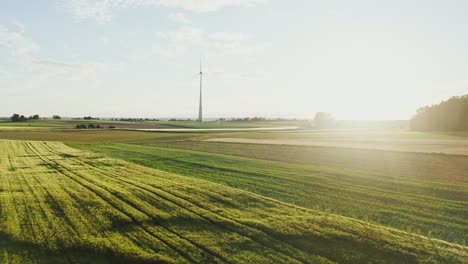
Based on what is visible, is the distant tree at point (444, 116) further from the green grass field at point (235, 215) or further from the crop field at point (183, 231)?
the crop field at point (183, 231)

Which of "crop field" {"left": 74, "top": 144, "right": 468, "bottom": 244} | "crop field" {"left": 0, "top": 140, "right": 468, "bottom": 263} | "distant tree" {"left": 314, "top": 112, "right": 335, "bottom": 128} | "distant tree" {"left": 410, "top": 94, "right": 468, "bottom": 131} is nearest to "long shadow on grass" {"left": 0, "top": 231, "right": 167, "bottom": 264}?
"crop field" {"left": 0, "top": 140, "right": 468, "bottom": 263}

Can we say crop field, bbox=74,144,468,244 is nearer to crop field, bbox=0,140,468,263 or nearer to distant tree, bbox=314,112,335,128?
crop field, bbox=0,140,468,263

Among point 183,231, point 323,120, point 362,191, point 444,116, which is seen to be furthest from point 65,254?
point 323,120

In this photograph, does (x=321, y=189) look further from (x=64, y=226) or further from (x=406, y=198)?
(x=64, y=226)

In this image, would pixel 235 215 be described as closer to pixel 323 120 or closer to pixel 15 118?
pixel 323 120

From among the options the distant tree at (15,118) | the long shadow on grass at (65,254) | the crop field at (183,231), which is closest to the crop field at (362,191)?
the crop field at (183,231)

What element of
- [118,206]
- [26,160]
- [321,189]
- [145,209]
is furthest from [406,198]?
[26,160]
